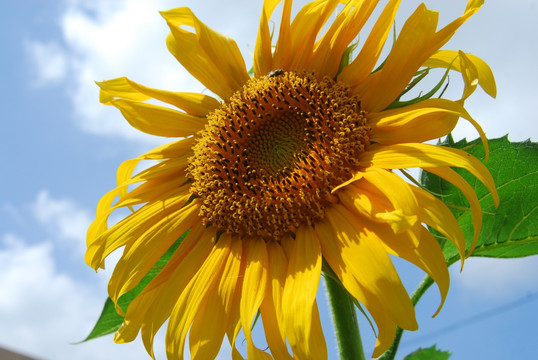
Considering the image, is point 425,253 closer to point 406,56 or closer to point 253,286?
point 253,286

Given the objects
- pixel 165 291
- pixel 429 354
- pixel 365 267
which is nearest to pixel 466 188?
pixel 365 267

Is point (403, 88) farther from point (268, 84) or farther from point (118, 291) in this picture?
point (118, 291)

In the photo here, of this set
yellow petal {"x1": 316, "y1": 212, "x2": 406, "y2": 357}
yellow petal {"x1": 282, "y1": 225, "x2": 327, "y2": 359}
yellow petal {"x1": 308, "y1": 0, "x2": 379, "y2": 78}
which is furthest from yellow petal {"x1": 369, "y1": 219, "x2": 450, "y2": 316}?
yellow petal {"x1": 308, "y1": 0, "x2": 379, "y2": 78}

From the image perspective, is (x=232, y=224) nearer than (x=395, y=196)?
No

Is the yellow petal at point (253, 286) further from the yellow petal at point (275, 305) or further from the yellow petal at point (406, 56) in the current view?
the yellow petal at point (406, 56)

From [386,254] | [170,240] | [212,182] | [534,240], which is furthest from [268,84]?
[534,240]

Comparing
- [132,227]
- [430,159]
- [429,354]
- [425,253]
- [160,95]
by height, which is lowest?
[429,354]

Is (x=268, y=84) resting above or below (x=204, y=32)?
below

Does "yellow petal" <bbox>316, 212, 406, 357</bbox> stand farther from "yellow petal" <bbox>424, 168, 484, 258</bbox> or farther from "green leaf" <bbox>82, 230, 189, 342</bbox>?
"green leaf" <bbox>82, 230, 189, 342</bbox>
